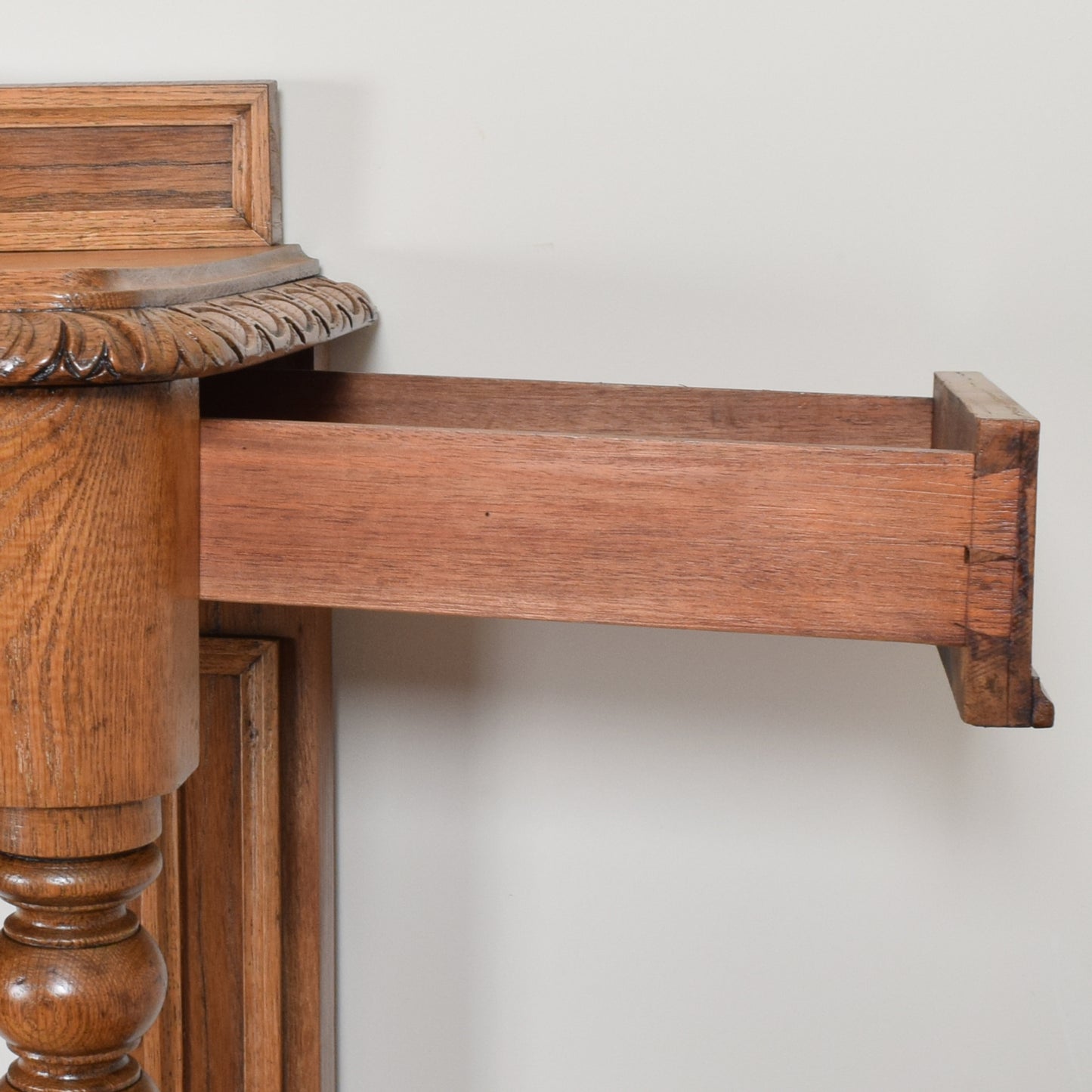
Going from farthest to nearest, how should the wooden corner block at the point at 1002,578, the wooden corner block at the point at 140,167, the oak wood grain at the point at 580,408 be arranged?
the wooden corner block at the point at 140,167, the oak wood grain at the point at 580,408, the wooden corner block at the point at 1002,578

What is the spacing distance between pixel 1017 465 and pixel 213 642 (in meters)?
0.62

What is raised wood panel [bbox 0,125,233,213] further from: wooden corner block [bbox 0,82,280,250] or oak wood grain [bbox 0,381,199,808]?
oak wood grain [bbox 0,381,199,808]

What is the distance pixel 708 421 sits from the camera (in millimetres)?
896

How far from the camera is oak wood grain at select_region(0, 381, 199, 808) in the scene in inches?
23.7

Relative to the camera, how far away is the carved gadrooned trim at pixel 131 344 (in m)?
Result: 0.58

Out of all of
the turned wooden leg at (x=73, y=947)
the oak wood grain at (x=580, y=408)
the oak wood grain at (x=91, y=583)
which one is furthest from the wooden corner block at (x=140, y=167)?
the turned wooden leg at (x=73, y=947)

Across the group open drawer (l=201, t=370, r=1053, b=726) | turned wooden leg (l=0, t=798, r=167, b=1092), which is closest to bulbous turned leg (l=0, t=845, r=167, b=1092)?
turned wooden leg (l=0, t=798, r=167, b=1092)

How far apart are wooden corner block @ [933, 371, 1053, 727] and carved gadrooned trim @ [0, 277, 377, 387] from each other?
1.18 ft

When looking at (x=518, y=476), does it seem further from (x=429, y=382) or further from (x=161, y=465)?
(x=429, y=382)

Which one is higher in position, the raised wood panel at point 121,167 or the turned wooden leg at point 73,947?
the raised wood panel at point 121,167

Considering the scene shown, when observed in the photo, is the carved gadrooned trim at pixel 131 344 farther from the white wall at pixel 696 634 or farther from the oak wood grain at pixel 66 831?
the white wall at pixel 696 634

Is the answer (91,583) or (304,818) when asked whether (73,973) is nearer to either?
(91,583)

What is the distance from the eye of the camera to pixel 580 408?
→ 35.8 inches

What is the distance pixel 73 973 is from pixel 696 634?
520mm
